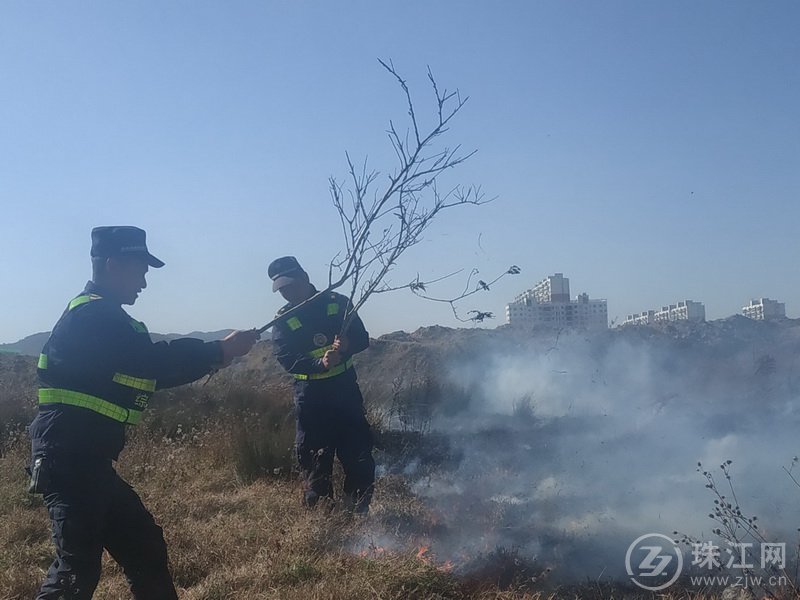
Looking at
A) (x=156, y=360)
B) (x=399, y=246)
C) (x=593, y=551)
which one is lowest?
(x=593, y=551)

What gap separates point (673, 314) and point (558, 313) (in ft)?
25.2

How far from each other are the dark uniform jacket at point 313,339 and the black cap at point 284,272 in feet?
0.71

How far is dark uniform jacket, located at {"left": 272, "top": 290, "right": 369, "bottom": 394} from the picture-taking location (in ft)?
17.3

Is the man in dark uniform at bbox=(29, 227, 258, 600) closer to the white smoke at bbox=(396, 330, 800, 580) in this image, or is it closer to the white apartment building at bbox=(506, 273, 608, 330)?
the white smoke at bbox=(396, 330, 800, 580)

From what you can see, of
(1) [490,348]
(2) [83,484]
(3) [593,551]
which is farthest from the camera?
(1) [490,348]

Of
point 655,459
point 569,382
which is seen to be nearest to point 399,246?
point 655,459

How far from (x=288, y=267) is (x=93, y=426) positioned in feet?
8.00

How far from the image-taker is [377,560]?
152 inches

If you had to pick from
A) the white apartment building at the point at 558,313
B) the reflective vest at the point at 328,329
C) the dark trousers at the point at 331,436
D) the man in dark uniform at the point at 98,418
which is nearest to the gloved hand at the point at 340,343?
the reflective vest at the point at 328,329

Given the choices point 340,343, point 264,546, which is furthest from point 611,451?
point 264,546

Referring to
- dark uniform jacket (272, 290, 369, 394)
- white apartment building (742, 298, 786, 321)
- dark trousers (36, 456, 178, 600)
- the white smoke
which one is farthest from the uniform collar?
white apartment building (742, 298, 786, 321)

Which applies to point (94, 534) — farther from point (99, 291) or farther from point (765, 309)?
point (765, 309)

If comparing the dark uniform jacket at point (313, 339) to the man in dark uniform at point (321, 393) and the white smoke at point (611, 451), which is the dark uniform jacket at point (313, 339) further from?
the white smoke at point (611, 451)

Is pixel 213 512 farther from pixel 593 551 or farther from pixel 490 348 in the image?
pixel 490 348
